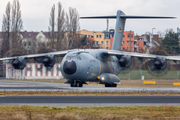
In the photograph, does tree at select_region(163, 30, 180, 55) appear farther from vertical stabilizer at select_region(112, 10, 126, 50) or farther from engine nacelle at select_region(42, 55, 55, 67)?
engine nacelle at select_region(42, 55, 55, 67)

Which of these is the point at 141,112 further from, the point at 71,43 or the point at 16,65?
the point at 71,43

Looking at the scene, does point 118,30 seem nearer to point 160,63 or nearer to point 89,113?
point 160,63

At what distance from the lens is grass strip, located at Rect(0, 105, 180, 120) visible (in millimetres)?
12578

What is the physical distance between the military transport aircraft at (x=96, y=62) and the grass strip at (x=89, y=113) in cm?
1430

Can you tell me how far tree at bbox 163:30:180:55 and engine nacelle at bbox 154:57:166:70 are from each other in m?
64.8

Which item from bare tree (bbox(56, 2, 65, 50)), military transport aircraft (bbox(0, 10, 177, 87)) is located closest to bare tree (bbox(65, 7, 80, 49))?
bare tree (bbox(56, 2, 65, 50))

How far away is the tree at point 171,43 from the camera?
9606 centimetres

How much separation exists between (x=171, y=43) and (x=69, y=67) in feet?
246

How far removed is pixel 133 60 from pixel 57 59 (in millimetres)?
15532

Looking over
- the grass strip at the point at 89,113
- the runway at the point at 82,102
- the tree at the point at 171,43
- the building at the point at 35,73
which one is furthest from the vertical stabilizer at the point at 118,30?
the tree at the point at 171,43

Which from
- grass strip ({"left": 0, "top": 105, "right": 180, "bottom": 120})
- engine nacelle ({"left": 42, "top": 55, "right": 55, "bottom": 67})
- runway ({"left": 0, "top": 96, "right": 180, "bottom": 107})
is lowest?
runway ({"left": 0, "top": 96, "right": 180, "bottom": 107})

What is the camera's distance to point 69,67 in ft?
95.9

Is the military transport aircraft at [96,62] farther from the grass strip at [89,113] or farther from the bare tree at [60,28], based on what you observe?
the bare tree at [60,28]

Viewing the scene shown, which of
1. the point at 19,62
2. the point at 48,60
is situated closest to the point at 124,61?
the point at 48,60
